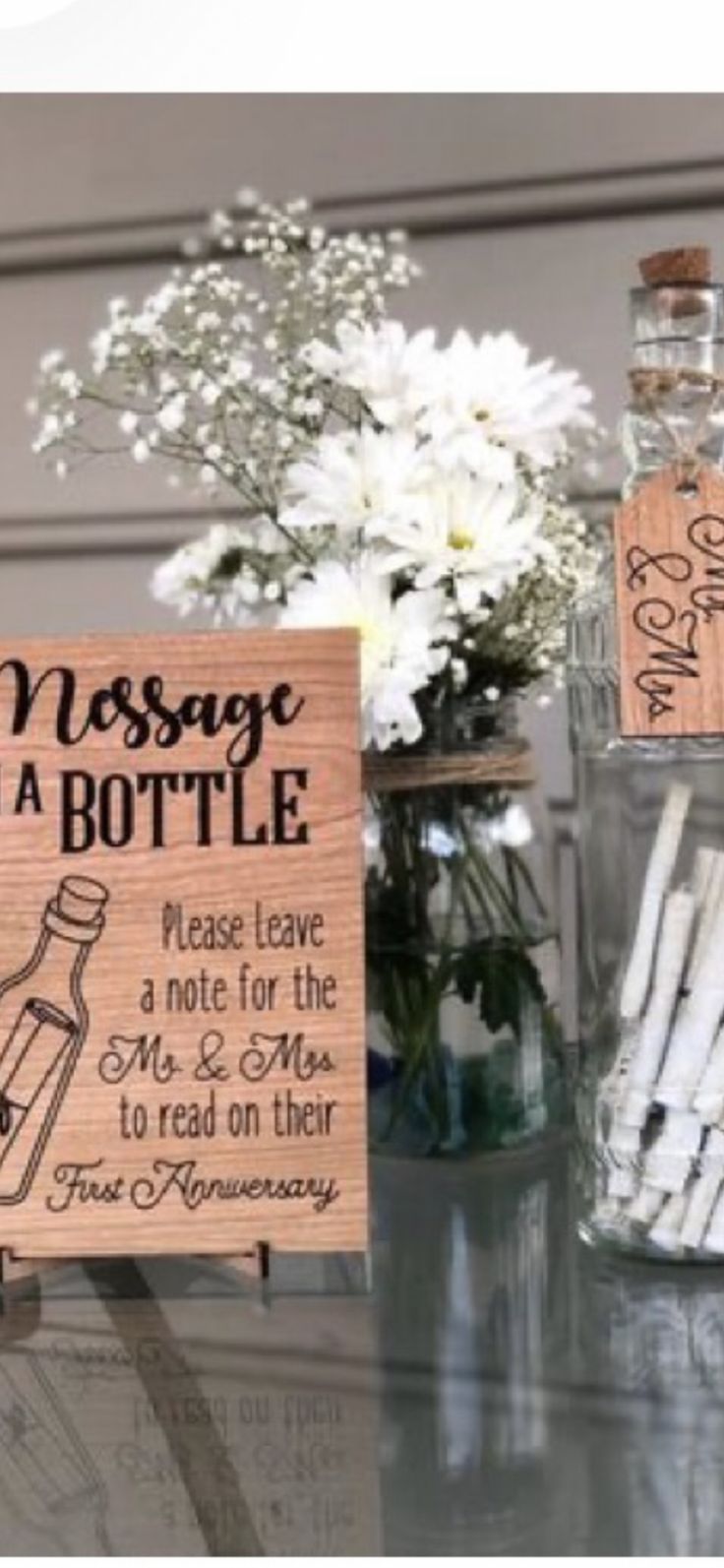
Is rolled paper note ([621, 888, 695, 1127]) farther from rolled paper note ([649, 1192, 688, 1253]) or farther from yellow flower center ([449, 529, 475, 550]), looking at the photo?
yellow flower center ([449, 529, 475, 550])

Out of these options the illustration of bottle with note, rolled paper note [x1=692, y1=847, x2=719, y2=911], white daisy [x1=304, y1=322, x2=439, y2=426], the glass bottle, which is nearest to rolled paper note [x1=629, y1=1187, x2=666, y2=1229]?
the glass bottle

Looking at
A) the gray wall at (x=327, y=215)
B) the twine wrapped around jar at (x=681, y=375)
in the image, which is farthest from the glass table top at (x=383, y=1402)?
the gray wall at (x=327, y=215)

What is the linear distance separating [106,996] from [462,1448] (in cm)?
21

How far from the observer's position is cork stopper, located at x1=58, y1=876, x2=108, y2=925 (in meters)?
0.63

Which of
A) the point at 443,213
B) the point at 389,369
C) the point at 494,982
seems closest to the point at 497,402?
the point at 389,369

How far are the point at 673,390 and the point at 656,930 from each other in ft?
0.68

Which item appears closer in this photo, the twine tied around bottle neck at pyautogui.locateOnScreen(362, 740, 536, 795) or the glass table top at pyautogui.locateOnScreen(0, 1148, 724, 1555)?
the glass table top at pyautogui.locateOnScreen(0, 1148, 724, 1555)

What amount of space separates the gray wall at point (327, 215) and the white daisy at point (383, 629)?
33 centimetres

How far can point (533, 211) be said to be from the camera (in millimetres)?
1033

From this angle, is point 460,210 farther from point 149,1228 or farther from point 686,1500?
point 686,1500

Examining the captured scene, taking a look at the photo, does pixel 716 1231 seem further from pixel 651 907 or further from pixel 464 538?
pixel 464 538

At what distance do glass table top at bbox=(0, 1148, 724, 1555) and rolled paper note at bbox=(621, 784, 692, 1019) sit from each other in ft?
0.34

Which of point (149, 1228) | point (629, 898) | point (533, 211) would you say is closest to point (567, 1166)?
point (629, 898)

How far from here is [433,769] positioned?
770 millimetres
